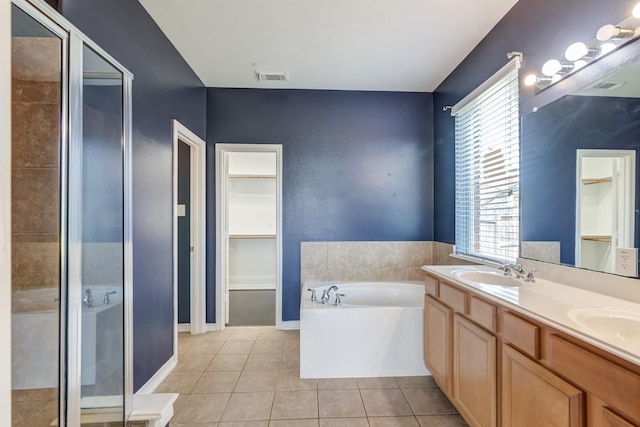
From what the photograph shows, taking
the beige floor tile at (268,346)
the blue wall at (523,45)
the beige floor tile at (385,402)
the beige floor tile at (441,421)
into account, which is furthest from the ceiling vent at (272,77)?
the beige floor tile at (441,421)

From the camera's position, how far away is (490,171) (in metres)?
2.37

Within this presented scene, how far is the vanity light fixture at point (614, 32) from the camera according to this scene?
1290mm

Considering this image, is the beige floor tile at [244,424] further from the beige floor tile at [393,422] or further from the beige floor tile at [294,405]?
the beige floor tile at [393,422]

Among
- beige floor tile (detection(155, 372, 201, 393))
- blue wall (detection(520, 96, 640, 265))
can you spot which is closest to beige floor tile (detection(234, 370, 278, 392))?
beige floor tile (detection(155, 372, 201, 393))

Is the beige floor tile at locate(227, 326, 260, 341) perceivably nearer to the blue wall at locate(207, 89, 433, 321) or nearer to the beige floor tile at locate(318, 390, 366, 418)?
the blue wall at locate(207, 89, 433, 321)

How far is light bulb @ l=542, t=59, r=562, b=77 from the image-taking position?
5.36 feet

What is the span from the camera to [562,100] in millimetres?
1652

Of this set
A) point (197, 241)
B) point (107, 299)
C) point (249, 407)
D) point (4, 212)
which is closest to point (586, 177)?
point (4, 212)

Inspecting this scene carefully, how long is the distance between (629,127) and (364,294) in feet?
8.05

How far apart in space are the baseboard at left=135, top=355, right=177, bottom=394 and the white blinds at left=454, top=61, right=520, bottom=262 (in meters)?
2.77

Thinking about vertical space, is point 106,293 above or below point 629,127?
below

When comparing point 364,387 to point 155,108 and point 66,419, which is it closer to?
point 66,419

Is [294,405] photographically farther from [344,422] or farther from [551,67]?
[551,67]

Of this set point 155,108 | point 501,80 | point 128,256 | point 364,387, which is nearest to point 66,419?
point 128,256
